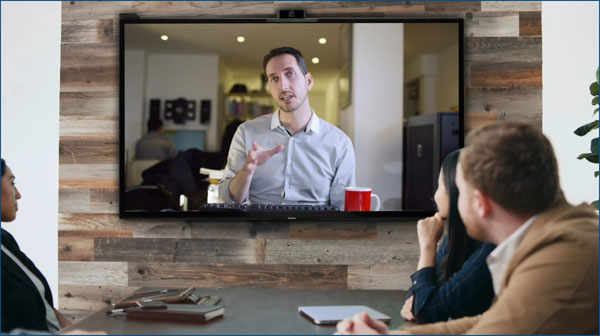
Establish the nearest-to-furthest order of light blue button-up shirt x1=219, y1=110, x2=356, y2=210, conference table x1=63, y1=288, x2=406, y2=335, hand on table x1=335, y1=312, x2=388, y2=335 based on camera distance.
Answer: hand on table x1=335, y1=312, x2=388, y2=335 → conference table x1=63, y1=288, x2=406, y2=335 → light blue button-up shirt x1=219, y1=110, x2=356, y2=210

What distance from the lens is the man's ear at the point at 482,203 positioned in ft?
4.31

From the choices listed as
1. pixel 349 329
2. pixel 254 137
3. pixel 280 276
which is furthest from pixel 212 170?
pixel 349 329

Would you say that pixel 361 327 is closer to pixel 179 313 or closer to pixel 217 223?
pixel 179 313

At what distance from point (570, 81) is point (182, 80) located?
7.32 ft

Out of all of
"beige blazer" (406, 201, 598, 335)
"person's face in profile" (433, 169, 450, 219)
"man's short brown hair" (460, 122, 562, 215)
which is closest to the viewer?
"beige blazer" (406, 201, 598, 335)

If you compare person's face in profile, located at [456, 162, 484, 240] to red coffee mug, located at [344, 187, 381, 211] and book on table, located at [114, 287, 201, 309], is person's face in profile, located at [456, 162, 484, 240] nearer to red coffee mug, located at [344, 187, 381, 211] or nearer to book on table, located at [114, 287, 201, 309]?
book on table, located at [114, 287, 201, 309]

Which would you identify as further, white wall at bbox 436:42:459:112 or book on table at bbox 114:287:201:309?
white wall at bbox 436:42:459:112

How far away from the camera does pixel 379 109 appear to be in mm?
3252

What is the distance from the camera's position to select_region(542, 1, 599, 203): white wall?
131 inches

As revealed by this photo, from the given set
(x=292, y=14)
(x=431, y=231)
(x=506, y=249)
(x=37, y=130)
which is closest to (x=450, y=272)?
(x=431, y=231)

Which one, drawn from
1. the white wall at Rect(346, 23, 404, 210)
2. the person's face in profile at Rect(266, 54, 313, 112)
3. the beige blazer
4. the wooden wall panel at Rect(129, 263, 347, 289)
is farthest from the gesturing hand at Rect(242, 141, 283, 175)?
the beige blazer

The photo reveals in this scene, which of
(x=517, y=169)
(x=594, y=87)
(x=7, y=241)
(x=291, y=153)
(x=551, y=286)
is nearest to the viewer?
(x=551, y=286)

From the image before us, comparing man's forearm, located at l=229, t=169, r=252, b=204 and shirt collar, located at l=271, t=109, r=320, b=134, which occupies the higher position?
shirt collar, located at l=271, t=109, r=320, b=134

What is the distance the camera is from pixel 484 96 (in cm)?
329
